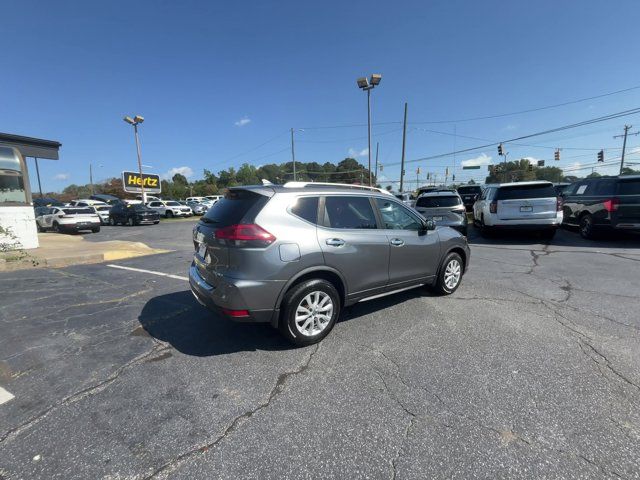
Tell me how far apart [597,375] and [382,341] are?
6.42 feet

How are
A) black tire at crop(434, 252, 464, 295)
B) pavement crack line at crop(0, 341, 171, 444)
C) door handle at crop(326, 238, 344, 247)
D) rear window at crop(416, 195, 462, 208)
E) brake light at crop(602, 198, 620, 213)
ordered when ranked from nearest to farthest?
1. pavement crack line at crop(0, 341, 171, 444)
2. door handle at crop(326, 238, 344, 247)
3. black tire at crop(434, 252, 464, 295)
4. brake light at crop(602, 198, 620, 213)
5. rear window at crop(416, 195, 462, 208)

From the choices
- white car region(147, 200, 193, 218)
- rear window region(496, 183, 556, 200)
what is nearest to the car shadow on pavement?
rear window region(496, 183, 556, 200)

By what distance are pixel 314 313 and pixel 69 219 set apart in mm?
19567

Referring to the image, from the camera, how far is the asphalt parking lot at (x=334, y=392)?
2068 mm

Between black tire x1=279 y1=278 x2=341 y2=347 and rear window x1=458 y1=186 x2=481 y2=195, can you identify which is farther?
rear window x1=458 y1=186 x2=481 y2=195

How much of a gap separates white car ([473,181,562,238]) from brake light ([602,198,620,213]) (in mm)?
1100

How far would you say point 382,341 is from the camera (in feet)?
12.0

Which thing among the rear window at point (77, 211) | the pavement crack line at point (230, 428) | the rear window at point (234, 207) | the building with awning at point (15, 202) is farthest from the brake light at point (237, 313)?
the rear window at point (77, 211)

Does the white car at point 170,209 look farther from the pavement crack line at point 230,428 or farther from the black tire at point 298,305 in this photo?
the pavement crack line at point 230,428

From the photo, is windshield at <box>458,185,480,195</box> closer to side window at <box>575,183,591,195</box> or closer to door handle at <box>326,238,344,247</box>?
side window at <box>575,183,591,195</box>

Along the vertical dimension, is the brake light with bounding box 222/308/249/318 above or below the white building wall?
below

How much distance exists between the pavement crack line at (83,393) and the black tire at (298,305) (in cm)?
137

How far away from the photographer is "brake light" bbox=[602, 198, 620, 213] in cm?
892

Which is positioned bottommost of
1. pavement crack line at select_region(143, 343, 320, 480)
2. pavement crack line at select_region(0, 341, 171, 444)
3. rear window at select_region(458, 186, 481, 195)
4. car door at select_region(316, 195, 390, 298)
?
pavement crack line at select_region(143, 343, 320, 480)
